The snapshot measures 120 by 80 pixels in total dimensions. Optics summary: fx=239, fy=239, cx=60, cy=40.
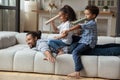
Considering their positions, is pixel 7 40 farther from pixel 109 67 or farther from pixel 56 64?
pixel 109 67

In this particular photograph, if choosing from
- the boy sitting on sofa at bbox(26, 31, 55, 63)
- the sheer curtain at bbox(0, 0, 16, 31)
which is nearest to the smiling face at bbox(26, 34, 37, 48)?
the boy sitting on sofa at bbox(26, 31, 55, 63)

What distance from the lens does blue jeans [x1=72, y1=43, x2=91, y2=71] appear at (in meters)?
2.67

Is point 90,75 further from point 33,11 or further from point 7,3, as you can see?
point 33,11

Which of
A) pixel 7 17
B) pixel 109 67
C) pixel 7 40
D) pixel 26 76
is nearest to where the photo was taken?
pixel 109 67

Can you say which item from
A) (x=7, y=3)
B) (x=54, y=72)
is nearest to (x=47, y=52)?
(x=54, y=72)

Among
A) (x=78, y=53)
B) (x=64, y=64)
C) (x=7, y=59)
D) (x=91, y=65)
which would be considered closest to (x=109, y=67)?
(x=91, y=65)

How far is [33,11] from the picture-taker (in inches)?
282

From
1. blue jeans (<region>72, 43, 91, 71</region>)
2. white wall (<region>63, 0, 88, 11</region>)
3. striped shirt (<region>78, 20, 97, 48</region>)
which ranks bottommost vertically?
blue jeans (<region>72, 43, 91, 71</region>)

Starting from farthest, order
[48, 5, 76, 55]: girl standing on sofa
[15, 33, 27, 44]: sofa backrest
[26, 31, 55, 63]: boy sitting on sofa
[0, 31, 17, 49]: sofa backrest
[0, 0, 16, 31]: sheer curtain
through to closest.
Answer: [0, 0, 16, 31]: sheer curtain
[15, 33, 27, 44]: sofa backrest
[0, 31, 17, 49]: sofa backrest
[48, 5, 76, 55]: girl standing on sofa
[26, 31, 55, 63]: boy sitting on sofa

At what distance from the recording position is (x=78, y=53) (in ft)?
8.99

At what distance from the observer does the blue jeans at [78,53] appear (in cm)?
267

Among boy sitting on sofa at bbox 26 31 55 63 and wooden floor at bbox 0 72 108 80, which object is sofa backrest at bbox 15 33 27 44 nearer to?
boy sitting on sofa at bbox 26 31 55 63

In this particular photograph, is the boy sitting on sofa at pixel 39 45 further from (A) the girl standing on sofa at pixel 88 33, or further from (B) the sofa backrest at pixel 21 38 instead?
(B) the sofa backrest at pixel 21 38

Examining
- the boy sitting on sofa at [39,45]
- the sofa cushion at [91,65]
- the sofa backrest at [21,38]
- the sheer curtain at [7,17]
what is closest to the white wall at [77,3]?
the sheer curtain at [7,17]
